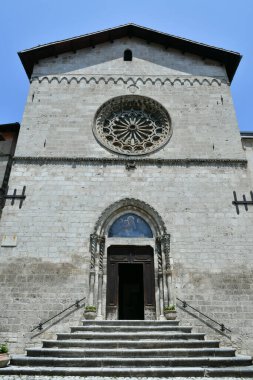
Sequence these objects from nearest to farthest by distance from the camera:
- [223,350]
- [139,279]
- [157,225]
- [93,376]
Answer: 1. [93,376]
2. [223,350]
3. [157,225]
4. [139,279]

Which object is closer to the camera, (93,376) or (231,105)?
(93,376)

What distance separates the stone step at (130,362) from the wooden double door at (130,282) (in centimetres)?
338

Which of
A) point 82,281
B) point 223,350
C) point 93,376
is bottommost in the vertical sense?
point 93,376

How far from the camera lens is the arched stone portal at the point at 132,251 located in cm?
885

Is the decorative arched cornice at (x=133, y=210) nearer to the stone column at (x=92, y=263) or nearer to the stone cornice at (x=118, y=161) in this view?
the stone column at (x=92, y=263)

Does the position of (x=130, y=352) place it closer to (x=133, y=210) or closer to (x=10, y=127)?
(x=133, y=210)

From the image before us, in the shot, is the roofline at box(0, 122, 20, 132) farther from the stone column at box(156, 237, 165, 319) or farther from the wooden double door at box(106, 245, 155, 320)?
the stone column at box(156, 237, 165, 319)

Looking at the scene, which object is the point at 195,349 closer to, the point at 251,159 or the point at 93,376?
the point at 93,376

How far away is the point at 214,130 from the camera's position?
11531 mm

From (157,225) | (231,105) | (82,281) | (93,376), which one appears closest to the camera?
(93,376)

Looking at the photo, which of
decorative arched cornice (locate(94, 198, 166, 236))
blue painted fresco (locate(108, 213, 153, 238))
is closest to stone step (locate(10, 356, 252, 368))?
decorative arched cornice (locate(94, 198, 166, 236))

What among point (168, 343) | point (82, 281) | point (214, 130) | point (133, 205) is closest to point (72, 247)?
point (82, 281)

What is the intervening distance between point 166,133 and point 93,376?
28.5 feet

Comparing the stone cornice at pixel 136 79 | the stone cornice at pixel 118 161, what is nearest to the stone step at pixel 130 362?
the stone cornice at pixel 118 161
